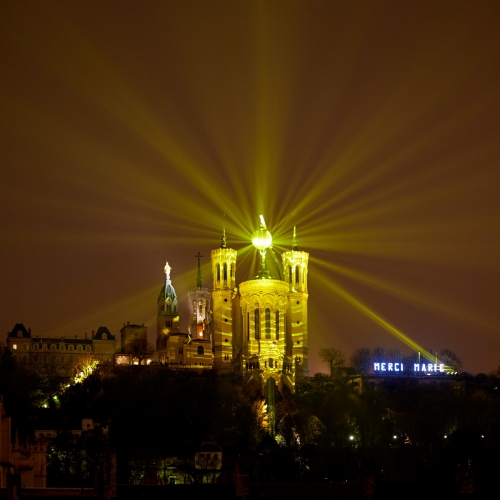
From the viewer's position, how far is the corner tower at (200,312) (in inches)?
6988

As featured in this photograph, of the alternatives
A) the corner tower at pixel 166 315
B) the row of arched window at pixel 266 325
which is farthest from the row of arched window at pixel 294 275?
the corner tower at pixel 166 315

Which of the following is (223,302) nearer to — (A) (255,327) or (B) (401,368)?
(A) (255,327)

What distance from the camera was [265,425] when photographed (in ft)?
449

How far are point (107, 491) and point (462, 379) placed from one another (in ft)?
370

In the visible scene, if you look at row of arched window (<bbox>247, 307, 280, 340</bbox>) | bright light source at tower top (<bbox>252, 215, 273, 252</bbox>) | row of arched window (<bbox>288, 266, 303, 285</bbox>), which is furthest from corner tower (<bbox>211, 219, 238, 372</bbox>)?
row of arched window (<bbox>288, 266, 303, 285</bbox>)

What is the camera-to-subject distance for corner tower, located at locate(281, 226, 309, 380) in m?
163

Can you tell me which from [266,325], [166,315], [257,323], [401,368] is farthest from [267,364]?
[166,315]

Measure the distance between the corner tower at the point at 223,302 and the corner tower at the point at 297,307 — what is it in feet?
24.3

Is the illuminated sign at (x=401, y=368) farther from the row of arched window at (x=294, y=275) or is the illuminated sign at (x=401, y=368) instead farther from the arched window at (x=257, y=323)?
the arched window at (x=257, y=323)

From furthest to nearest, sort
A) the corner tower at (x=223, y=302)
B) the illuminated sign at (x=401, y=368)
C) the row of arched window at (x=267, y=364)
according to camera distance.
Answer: the illuminated sign at (x=401, y=368), the corner tower at (x=223, y=302), the row of arched window at (x=267, y=364)

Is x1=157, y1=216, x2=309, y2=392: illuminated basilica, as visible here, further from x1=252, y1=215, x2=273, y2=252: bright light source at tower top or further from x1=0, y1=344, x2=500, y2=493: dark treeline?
x1=0, y1=344, x2=500, y2=493: dark treeline

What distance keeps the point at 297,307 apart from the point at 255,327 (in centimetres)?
870

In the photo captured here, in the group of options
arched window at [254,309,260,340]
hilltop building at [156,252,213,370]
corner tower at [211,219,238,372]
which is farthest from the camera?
corner tower at [211,219,238,372]

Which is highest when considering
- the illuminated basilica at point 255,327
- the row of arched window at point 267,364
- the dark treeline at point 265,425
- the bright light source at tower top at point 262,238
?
the bright light source at tower top at point 262,238
